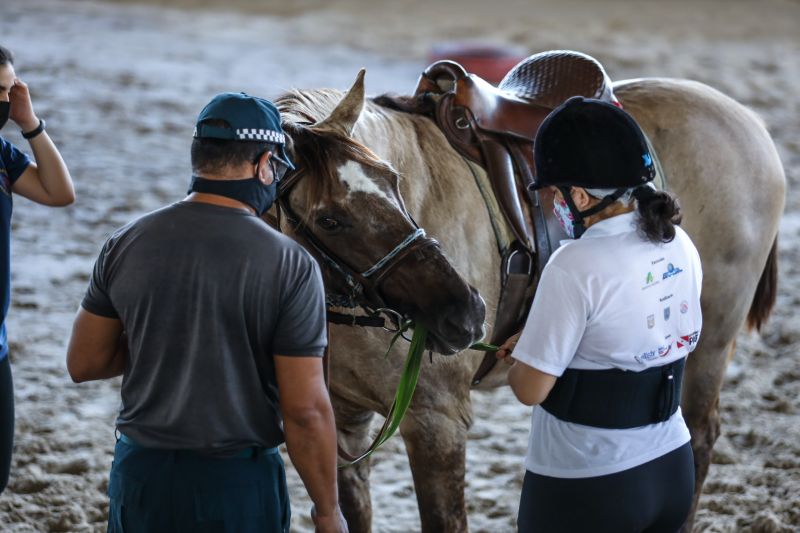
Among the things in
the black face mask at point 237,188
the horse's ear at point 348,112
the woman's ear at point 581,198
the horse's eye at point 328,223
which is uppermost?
the horse's ear at point 348,112

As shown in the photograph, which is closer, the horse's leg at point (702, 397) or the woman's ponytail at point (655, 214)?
the woman's ponytail at point (655, 214)

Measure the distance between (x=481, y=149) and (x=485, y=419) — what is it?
1605 mm

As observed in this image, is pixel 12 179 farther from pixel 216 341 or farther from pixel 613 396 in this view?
pixel 613 396

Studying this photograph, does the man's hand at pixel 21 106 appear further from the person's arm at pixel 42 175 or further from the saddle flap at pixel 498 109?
the saddle flap at pixel 498 109

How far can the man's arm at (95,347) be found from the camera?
171 cm

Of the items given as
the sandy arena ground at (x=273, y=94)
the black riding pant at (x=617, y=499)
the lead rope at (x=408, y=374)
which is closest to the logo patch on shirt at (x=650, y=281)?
the black riding pant at (x=617, y=499)

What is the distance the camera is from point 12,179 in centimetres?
237

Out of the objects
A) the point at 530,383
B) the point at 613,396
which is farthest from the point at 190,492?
the point at 613,396

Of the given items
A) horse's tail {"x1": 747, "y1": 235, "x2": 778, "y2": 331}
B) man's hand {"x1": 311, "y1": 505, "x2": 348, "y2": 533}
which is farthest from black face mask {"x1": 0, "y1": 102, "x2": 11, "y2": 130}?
horse's tail {"x1": 747, "y1": 235, "x2": 778, "y2": 331}

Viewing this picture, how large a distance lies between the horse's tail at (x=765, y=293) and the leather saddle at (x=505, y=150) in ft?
2.99

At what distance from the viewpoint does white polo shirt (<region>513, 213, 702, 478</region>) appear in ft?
5.62

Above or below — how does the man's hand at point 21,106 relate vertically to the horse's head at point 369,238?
above

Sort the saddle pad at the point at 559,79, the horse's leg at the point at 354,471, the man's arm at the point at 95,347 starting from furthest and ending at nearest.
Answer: the saddle pad at the point at 559,79 → the horse's leg at the point at 354,471 → the man's arm at the point at 95,347

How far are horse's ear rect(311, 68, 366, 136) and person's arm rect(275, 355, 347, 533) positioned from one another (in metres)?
0.60
